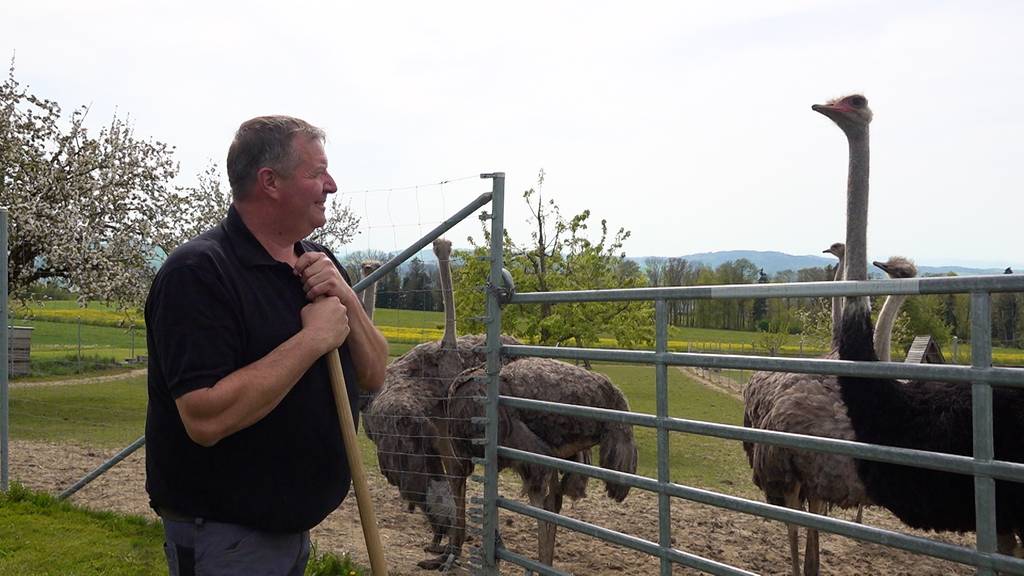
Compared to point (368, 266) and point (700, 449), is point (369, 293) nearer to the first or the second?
point (368, 266)

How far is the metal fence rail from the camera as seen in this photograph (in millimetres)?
2598

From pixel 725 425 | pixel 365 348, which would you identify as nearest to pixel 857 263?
pixel 725 425

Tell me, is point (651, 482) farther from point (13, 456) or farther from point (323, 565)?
point (13, 456)

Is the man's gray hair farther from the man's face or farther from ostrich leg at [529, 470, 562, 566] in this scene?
ostrich leg at [529, 470, 562, 566]

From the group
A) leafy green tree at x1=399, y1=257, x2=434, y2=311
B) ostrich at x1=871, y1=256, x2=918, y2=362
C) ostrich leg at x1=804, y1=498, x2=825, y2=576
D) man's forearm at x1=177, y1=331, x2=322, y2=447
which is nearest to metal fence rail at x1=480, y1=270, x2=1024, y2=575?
man's forearm at x1=177, y1=331, x2=322, y2=447

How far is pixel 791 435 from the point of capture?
10.2 ft

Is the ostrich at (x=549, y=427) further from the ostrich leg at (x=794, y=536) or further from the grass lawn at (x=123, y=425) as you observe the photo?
the grass lawn at (x=123, y=425)

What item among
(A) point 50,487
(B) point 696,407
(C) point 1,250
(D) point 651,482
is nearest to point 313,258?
(D) point 651,482

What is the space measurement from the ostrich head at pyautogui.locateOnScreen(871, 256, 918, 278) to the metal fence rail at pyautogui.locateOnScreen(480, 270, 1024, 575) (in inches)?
92.8

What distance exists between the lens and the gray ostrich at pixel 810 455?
5465 mm

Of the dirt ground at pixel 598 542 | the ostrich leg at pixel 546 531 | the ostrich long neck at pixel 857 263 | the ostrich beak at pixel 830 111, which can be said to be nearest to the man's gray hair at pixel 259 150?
the ostrich long neck at pixel 857 263

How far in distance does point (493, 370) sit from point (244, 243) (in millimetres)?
2309

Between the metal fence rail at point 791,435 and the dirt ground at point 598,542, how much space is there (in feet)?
7.27

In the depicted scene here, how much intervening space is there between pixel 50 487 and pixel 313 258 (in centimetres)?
663
